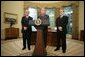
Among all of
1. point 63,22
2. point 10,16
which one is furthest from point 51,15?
point 63,22

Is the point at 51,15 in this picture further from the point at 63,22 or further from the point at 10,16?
the point at 63,22

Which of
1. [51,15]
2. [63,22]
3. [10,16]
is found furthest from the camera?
[51,15]

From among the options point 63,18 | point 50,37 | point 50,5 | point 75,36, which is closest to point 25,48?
point 50,37

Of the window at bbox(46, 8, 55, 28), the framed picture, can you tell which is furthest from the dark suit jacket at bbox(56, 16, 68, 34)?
the framed picture

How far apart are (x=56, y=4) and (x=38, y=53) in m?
2.44

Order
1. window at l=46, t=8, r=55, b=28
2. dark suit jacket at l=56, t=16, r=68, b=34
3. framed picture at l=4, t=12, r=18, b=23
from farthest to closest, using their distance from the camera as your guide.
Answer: window at l=46, t=8, r=55, b=28
framed picture at l=4, t=12, r=18, b=23
dark suit jacket at l=56, t=16, r=68, b=34

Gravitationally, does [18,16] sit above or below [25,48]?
above

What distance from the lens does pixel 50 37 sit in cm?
363

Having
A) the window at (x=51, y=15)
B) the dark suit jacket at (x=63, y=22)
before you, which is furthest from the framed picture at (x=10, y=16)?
the dark suit jacket at (x=63, y=22)

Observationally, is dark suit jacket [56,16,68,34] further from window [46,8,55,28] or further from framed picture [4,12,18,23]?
framed picture [4,12,18,23]

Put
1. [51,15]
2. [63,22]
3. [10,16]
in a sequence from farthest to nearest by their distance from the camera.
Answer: [51,15]
[10,16]
[63,22]

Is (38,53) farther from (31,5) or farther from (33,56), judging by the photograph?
(31,5)

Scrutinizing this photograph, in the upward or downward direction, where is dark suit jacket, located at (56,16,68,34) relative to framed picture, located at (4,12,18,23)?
downward

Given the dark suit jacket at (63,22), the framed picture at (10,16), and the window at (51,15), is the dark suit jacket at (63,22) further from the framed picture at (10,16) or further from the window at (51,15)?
the framed picture at (10,16)
